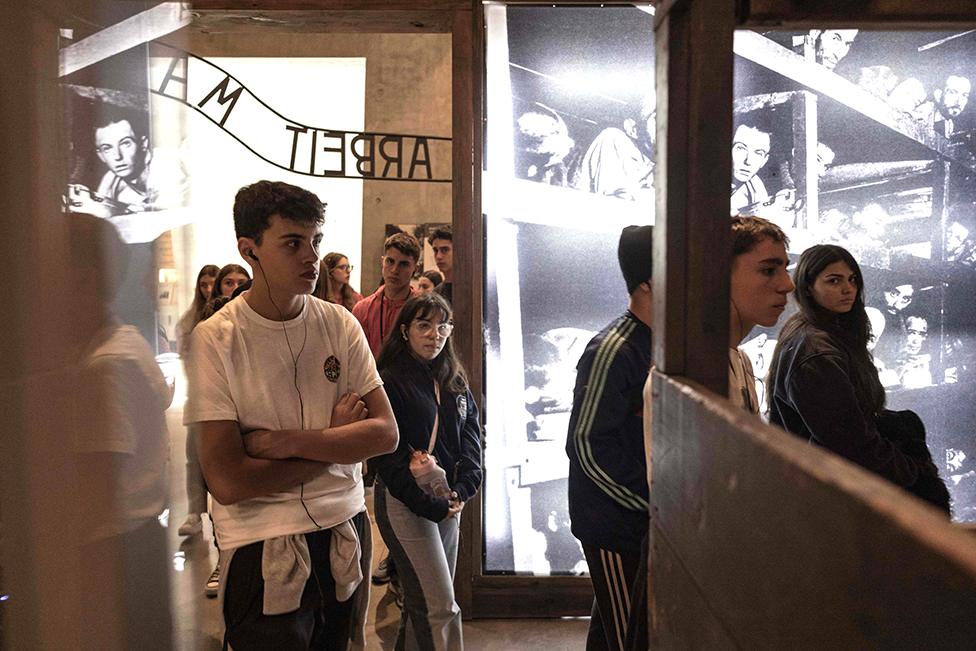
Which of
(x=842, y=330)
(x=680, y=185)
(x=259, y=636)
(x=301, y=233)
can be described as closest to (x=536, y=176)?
(x=842, y=330)

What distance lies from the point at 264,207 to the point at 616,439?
1133 mm

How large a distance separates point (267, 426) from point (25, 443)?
2.97 feet

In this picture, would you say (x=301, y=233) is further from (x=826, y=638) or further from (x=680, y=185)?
(x=826, y=638)

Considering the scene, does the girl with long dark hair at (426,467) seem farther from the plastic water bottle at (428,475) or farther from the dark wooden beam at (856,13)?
the dark wooden beam at (856,13)

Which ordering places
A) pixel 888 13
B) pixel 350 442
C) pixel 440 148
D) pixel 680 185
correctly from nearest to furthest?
pixel 680 185 → pixel 888 13 → pixel 350 442 → pixel 440 148

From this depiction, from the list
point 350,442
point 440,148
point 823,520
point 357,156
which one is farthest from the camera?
point 440,148

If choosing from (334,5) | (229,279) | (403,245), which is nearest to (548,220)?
(403,245)

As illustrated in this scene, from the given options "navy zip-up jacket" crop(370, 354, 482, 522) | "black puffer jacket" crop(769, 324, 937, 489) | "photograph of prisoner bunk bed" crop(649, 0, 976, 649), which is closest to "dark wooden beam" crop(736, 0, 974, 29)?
"photograph of prisoner bunk bed" crop(649, 0, 976, 649)

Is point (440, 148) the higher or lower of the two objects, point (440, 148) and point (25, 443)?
the higher

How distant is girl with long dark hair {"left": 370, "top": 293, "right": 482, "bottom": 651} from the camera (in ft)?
Answer: 9.53

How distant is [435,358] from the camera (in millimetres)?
3195

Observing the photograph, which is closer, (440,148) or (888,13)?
(888,13)

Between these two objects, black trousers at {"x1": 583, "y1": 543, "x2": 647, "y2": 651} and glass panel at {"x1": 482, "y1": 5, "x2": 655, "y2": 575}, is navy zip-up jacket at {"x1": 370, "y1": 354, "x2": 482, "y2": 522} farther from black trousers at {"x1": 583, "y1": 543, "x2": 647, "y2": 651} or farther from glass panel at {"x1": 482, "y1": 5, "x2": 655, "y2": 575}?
glass panel at {"x1": 482, "y1": 5, "x2": 655, "y2": 575}

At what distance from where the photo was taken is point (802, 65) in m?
3.80
